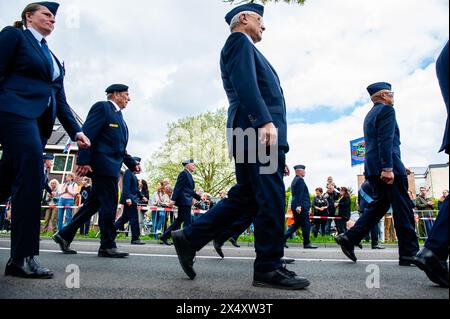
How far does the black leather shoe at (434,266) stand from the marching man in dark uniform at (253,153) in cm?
86

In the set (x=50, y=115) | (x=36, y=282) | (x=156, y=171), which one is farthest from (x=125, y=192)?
(x=156, y=171)

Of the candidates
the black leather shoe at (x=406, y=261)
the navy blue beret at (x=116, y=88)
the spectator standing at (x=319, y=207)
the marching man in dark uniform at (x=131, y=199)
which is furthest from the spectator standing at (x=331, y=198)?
the navy blue beret at (x=116, y=88)

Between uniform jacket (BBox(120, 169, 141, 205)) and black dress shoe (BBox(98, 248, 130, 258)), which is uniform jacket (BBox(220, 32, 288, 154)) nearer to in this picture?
black dress shoe (BBox(98, 248, 130, 258))

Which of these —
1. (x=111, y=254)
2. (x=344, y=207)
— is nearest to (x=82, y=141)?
(x=111, y=254)

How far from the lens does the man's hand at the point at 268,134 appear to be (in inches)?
108

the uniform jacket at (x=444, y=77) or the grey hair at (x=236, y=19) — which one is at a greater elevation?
the grey hair at (x=236, y=19)

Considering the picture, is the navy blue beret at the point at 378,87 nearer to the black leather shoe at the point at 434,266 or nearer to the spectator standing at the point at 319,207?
the black leather shoe at the point at 434,266

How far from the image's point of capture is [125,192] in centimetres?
934

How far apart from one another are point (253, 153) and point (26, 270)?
192cm

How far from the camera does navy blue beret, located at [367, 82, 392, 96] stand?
5120 mm

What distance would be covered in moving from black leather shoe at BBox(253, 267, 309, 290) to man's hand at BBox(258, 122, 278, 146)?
36.4 inches

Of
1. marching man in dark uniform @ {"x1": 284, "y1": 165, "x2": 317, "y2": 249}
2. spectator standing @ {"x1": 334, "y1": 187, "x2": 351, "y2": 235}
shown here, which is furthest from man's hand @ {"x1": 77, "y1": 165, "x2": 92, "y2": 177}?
spectator standing @ {"x1": 334, "y1": 187, "x2": 351, "y2": 235}

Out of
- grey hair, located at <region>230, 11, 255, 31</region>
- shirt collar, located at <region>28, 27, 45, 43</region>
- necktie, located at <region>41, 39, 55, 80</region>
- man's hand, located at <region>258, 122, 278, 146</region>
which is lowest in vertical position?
man's hand, located at <region>258, 122, 278, 146</region>

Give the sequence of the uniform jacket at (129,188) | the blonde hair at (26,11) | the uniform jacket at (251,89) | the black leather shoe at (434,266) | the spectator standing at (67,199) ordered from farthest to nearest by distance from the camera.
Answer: the spectator standing at (67,199), the uniform jacket at (129,188), the blonde hair at (26,11), the uniform jacket at (251,89), the black leather shoe at (434,266)
